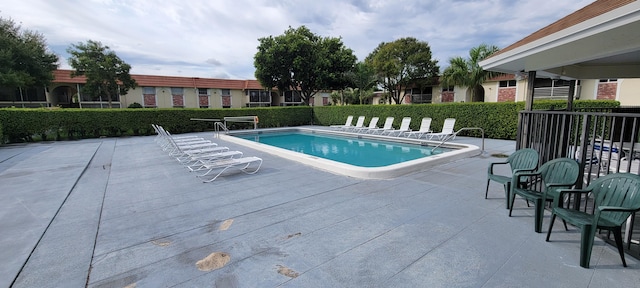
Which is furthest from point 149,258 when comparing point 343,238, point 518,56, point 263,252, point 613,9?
point 518,56

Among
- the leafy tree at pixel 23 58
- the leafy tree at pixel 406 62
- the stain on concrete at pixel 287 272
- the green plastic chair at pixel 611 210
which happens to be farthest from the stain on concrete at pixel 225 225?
the leafy tree at pixel 406 62

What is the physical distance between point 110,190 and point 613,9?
760cm

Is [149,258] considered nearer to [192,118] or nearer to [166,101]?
[192,118]

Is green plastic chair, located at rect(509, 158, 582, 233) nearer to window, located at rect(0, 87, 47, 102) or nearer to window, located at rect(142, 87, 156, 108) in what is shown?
window, located at rect(142, 87, 156, 108)

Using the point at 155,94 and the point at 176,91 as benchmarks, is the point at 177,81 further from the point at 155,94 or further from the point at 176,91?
the point at 155,94

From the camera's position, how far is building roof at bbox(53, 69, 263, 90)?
28844 mm

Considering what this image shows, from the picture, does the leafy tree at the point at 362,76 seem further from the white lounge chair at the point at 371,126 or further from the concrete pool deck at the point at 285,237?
the concrete pool deck at the point at 285,237

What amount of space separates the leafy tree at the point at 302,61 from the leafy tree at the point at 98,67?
1400 centimetres

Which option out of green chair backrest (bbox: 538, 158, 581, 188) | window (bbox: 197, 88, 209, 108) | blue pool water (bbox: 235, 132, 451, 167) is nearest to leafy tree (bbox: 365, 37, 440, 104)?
blue pool water (bbox: 235, 132, 451, 167)

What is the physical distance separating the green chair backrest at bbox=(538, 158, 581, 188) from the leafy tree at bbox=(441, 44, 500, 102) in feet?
72.6

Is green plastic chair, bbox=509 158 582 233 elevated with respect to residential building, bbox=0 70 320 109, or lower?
lower

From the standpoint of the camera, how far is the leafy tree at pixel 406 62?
27.4 metres

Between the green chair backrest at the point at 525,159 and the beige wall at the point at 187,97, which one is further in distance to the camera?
the beige wall at the point at 187,97

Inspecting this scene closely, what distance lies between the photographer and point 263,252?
300 centimetres
